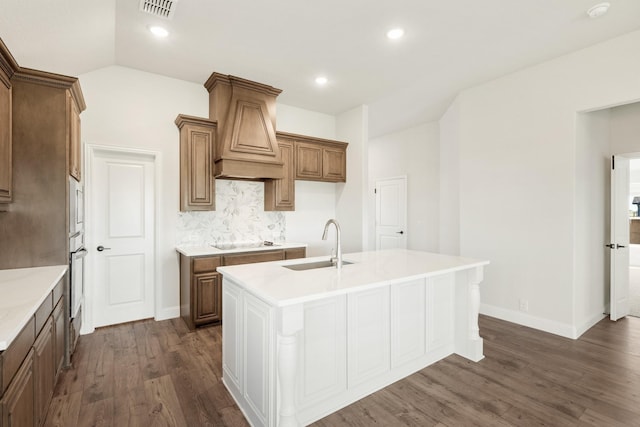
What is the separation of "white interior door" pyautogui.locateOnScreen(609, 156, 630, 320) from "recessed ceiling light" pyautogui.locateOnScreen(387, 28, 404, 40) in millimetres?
3064

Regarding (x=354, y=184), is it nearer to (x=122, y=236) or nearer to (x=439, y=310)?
(x=439, y=310)

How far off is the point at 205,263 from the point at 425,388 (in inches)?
100

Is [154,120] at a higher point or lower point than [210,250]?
higher

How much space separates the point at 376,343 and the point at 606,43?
3576mm

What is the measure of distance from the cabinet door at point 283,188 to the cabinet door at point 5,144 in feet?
8.93

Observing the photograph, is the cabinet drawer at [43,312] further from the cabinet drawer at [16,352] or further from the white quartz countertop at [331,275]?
the white quartz countertop at [331,275]

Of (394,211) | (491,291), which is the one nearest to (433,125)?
(394,211)

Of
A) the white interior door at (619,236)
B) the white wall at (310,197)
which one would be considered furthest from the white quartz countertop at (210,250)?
the white interior door at (619,236)

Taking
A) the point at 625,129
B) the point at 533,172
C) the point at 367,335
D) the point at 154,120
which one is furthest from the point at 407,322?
the point at 625,129

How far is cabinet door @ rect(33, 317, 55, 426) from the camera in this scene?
5.58ft

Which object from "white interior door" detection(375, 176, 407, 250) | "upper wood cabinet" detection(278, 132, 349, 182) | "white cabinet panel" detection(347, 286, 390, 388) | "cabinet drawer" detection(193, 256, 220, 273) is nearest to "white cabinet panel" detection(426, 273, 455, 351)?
"white cabinet panel" detection(347, 286, 390, 388)

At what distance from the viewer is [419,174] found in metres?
5.79

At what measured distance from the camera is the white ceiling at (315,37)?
2.53 metres

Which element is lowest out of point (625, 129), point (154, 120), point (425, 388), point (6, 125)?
point (425, 388)
